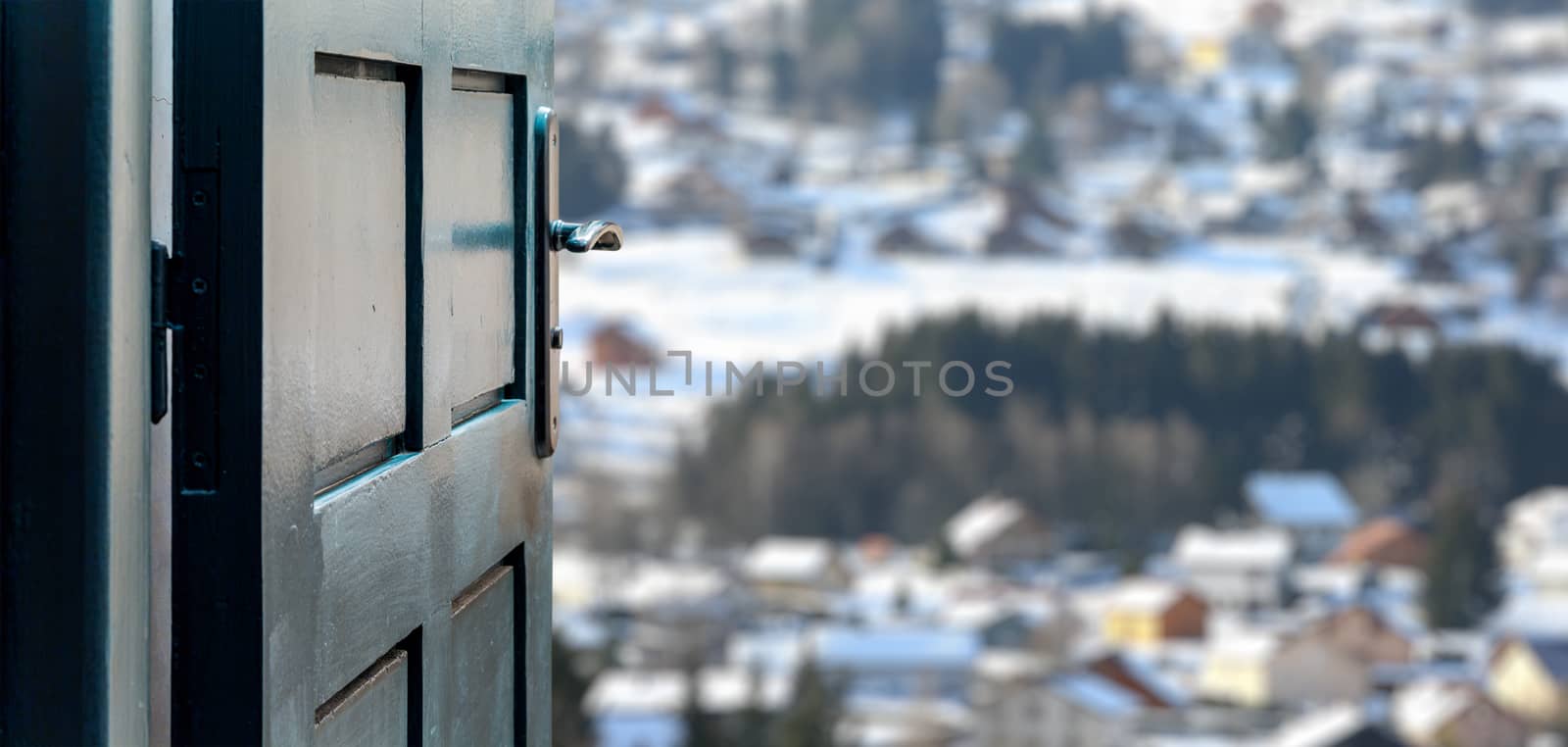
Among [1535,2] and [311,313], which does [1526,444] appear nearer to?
[1535,2]

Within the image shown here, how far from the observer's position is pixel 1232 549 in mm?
19141

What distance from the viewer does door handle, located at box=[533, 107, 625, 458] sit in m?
1.08

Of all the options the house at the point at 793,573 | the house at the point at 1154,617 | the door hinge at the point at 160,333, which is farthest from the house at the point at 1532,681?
the door hinge at the point at 160,333

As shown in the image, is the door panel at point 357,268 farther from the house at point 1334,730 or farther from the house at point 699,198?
the house at point 699,198

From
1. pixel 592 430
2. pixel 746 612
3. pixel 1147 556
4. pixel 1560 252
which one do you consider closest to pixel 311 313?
pixel 746 612

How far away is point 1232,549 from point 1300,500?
1.23 metres

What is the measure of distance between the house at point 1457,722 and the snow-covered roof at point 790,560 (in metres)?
5.81

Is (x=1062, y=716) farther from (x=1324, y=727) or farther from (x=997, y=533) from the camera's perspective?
(x=997, y=533)

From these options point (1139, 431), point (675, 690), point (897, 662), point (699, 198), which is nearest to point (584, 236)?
point (675, 690)

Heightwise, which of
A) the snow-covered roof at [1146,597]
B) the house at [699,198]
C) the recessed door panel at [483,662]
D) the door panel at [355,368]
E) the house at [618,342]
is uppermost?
the house at [699,198]

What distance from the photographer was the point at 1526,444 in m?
19.7

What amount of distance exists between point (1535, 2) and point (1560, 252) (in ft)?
12.3

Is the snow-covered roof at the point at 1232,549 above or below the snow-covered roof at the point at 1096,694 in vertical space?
above

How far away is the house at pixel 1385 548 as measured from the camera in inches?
742
